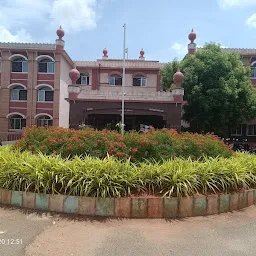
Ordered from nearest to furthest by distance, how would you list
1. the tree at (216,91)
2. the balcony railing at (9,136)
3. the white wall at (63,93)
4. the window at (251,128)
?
the tree at (216,91), the balcony railing at (9,136), the window at (251,128), the white wall at (63,93)

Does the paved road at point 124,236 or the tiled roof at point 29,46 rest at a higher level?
the tiled roof at point 29,46

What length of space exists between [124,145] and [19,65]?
70.3 feet

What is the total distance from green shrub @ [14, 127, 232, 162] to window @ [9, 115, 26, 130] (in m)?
18.1

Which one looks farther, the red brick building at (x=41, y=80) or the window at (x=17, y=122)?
the window at (x=17, y=122)

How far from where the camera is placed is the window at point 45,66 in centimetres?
2400

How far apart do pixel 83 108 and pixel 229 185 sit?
12.5 meters

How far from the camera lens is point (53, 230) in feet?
12.3

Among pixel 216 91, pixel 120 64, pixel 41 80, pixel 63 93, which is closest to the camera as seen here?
pixel 216 91

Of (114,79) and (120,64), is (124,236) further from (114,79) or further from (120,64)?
(120,64)

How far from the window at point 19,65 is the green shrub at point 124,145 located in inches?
752

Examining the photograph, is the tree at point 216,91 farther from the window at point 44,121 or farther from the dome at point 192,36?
the window at point 44,121

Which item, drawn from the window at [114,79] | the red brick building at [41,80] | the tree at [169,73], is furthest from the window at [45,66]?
the tree at [169,73]

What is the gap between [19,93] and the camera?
23859 mm

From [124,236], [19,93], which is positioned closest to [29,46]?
[19,93]
